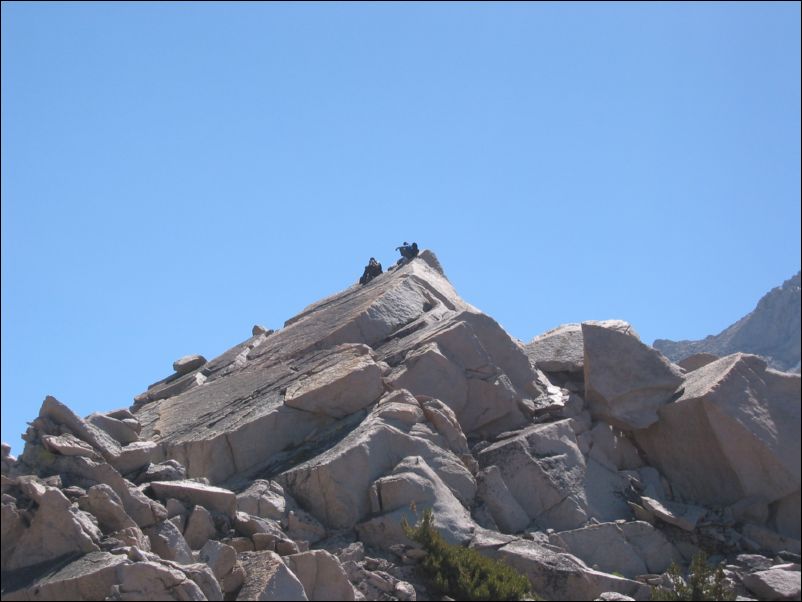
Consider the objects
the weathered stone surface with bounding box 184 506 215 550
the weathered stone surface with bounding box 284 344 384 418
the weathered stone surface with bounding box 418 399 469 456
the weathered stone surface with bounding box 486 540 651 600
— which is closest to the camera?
the weathered stone surface with bounding box 184 506 215 550

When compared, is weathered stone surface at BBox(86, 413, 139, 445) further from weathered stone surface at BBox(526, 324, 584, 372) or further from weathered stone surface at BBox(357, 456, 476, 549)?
weathered stone surface at BBox(526, 324, 584, 372)

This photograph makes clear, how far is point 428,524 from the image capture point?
2069cm

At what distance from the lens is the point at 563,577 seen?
68.1 feet

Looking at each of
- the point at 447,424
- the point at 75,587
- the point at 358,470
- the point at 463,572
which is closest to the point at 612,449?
the point at 447,424

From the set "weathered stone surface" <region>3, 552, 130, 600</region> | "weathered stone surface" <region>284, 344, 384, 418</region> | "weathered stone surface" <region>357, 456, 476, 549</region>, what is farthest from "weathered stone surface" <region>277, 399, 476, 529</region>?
"weathered stone surface" <region>3, 552, 130, 600</region>

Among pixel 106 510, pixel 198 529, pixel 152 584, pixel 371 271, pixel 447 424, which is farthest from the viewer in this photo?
pixel 371 271

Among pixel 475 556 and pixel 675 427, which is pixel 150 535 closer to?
pixel 475 556

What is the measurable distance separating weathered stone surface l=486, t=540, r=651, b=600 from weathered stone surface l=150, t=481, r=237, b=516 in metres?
4.73

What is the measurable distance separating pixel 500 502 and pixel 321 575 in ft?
16.2

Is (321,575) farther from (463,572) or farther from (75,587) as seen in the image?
(75,587)

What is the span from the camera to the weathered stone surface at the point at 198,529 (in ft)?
67.4

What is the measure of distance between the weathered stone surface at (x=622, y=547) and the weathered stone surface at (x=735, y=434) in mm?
A: 2003

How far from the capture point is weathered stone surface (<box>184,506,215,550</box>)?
20531 mm

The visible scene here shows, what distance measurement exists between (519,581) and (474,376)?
7213 millimetres
